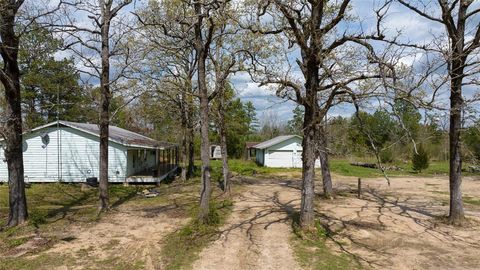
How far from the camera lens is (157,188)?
880 inches

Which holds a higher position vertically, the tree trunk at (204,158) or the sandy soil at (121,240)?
the tree trunk at (204,158)

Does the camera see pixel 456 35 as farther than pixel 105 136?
No

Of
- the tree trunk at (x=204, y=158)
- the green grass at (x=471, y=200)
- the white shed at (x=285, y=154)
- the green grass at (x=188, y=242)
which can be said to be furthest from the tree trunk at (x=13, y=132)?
the white shed at (x=285, y=154)

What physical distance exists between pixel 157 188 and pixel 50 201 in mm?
6225

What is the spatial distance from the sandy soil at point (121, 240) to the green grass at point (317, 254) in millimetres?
3398

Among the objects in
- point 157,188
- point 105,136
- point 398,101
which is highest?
point 398,101

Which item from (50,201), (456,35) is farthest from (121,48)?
(456,35)

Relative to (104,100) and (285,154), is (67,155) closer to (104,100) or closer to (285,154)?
(104,100)

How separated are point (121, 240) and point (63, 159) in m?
14.8

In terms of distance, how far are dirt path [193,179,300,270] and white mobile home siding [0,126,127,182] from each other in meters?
9.62

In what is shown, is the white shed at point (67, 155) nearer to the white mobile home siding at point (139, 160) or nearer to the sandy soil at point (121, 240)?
the white mobile home siding at point (139, 160)

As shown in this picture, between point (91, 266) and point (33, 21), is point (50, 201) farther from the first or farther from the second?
point (91, 266)

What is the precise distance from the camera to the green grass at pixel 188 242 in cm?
879

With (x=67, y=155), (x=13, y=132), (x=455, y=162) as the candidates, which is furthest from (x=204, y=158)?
(x=67, y=155)
